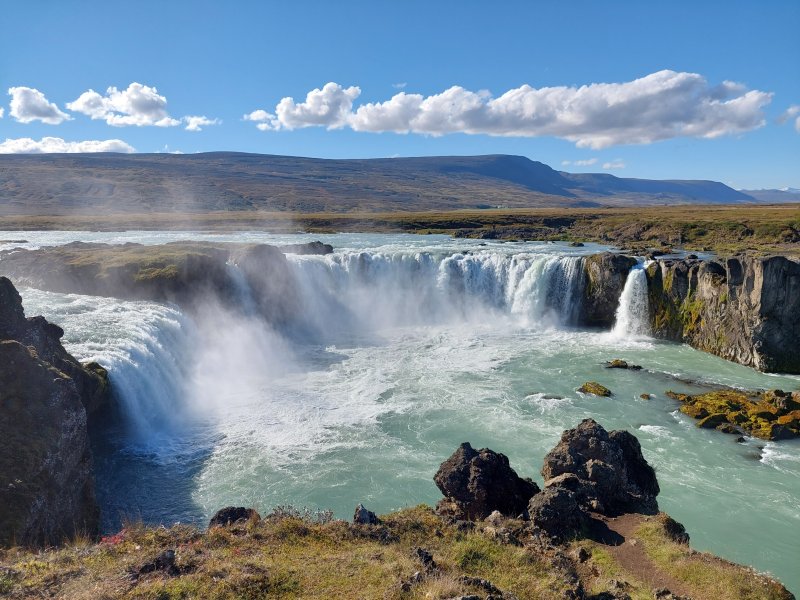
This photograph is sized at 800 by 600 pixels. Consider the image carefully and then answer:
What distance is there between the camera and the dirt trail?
35.3ft

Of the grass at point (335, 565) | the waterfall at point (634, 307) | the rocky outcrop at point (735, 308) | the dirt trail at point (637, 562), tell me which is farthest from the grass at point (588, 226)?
the grass at point (335, 565)

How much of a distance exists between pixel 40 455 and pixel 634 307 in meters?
42.0

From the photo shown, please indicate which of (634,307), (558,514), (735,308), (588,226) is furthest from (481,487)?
(588,226)

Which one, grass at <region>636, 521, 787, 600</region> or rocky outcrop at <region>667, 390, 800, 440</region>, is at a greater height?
grass at <region>636, 521, 787, 600</region>

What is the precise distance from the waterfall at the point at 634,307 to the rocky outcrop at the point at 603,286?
0.73 m

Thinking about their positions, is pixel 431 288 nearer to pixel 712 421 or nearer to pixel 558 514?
pixel 712 421

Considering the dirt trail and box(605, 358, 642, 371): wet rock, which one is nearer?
the dirt trail

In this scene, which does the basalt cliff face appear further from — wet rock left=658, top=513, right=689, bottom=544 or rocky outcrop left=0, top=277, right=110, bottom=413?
wet rock left=658, top=513, right=689, bottom=544

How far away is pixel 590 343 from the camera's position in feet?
136

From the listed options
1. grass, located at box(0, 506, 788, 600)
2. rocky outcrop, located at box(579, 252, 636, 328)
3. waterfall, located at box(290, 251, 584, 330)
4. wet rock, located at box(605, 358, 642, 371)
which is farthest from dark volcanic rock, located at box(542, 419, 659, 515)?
waterfall, located at box(290, 251, 584, 330)

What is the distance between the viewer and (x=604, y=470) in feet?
49.8

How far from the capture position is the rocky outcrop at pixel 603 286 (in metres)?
44.6

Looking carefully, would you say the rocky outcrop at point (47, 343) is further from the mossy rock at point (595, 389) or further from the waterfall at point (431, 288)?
the waterfall at point (431, 288)

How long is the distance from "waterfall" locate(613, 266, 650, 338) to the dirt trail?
106ft
